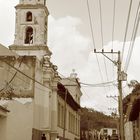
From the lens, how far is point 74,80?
58.2 meters

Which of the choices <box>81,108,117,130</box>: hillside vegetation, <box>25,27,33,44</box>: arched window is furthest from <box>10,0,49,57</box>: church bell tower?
<box>81,108,117,130</box>: hillside vegetation

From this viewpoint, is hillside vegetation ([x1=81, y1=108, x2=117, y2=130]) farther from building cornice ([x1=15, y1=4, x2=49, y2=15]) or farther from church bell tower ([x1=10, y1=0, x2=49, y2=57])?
building cornice ([x1=15, y1=4, x2=49, y2=15])

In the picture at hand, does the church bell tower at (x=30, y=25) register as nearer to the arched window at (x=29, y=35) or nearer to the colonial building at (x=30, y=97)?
the arched window at (x=29, y=35)

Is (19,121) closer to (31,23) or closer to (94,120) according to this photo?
(31,23)

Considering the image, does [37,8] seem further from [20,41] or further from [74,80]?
[74,80]

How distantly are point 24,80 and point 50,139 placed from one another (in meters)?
5.70

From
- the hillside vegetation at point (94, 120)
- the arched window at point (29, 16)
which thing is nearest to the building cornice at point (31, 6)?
the arched window at point (29, 16)

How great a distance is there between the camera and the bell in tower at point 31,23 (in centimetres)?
3997

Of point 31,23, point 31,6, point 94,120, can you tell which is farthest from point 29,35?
point 94,120

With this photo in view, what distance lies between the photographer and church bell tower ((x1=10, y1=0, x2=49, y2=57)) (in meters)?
39.9

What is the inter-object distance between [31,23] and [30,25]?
0.22 metres

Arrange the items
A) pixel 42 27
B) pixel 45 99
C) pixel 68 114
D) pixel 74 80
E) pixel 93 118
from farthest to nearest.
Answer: pixel 93 118
pixel 74 80
pixel 68 114
pixel 42 27
pixel 45 99

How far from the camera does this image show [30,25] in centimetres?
4059

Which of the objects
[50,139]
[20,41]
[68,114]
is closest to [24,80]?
[50,139]
